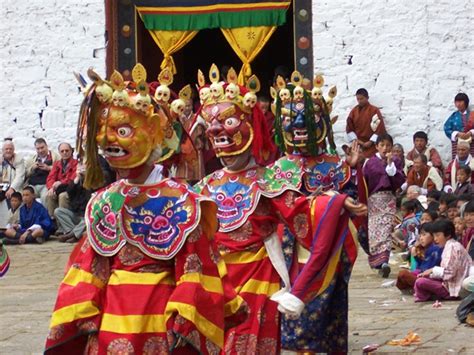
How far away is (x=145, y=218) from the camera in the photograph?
521 cm

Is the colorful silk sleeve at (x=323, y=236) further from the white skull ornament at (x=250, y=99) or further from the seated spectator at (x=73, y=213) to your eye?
the seated spectator at (x=73, y=213)

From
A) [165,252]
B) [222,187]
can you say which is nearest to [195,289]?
[165,252]

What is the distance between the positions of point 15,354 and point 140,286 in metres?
2.99

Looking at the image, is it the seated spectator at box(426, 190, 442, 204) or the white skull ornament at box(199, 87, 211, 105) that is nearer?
the white skull ornament at box(199, 87, 211, 105)

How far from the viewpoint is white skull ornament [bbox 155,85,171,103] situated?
5641mm

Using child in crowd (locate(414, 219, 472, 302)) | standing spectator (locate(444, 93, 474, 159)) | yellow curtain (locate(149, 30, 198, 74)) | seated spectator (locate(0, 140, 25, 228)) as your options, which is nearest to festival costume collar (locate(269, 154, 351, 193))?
child in crowd (locate(414, 219, 472, 302))

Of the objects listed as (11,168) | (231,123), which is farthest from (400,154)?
(231,123)

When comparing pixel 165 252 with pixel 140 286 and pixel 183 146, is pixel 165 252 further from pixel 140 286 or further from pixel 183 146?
pixel 183 146

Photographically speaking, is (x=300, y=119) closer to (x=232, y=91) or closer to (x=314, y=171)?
(x=314, y=171)

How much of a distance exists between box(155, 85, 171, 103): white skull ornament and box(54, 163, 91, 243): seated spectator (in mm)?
8135

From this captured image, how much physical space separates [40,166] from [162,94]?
9367 millimetres

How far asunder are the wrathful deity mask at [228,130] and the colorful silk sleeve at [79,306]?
175 cm

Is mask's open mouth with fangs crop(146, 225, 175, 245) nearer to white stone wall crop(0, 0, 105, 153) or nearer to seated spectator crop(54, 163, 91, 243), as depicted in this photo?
seated spectator crop(54, 163, 91, 243)

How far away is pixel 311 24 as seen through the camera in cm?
1509
